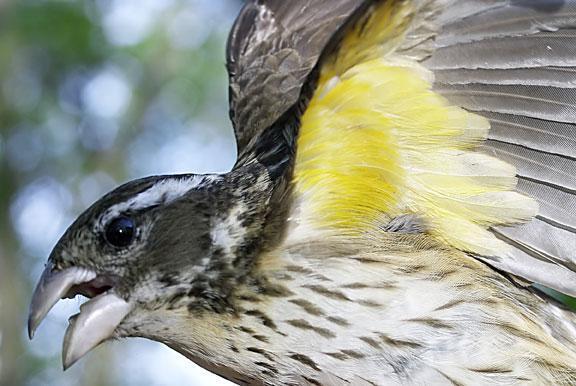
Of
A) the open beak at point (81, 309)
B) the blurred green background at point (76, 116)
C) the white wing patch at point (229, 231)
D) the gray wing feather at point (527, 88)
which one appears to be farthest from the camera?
the blurred green background at point (76, 116)

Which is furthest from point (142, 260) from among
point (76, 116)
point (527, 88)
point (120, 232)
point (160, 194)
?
point (76, 116)

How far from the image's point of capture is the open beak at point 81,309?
8.87 ft

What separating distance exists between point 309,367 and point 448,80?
0.98m

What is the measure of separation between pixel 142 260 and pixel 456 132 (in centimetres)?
105

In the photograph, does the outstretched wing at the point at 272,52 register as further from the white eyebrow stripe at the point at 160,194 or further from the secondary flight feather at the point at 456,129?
the secondary flight feather at the point at 456,129

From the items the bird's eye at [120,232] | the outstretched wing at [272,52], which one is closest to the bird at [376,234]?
the bird's eye at [120,232]

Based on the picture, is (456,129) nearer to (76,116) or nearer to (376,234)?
(376,234)

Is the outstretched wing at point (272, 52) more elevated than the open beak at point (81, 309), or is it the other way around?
the outstretched wing at point (272, 52)

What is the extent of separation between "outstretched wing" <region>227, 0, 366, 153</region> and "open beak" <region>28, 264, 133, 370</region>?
3.72ft

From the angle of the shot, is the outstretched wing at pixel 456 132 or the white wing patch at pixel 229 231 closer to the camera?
the outstretched wing at pixel 456 132

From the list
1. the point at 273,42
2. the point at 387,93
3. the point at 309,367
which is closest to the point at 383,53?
the point at 387,93

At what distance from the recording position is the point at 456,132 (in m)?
2.78

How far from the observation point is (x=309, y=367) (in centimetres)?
279

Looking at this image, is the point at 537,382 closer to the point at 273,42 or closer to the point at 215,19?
the point at 273,42
